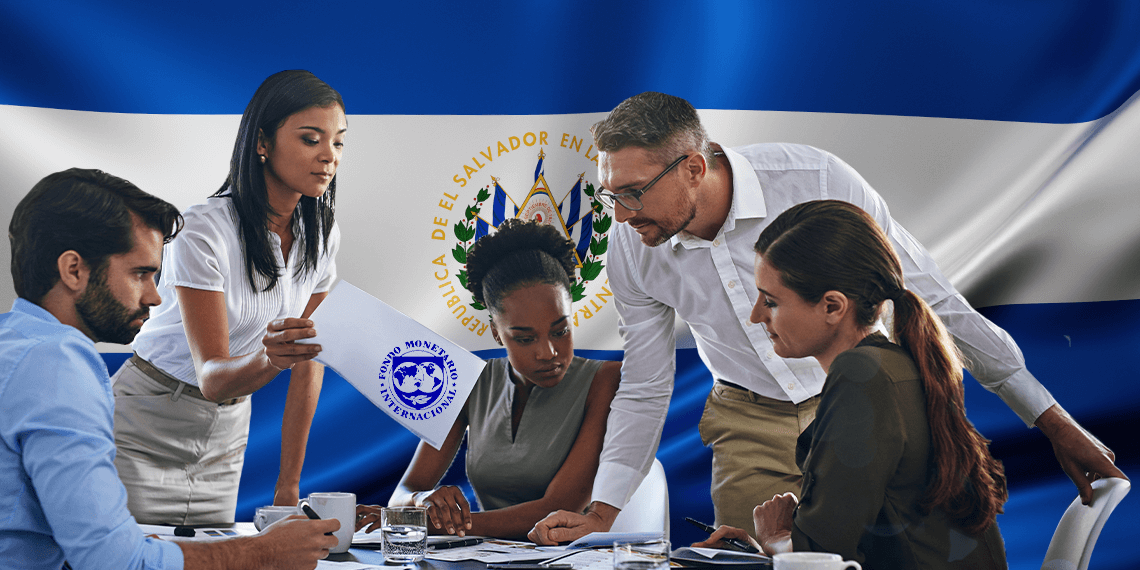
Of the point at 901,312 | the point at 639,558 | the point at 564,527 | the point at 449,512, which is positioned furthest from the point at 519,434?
the point at 901,312

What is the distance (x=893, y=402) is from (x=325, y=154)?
1.64 meters

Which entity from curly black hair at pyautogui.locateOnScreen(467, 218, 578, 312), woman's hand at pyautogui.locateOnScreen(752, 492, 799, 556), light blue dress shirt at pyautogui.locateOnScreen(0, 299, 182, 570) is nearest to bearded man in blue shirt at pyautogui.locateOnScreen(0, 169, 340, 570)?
light blue dress shirt at pyautogui.locateOnScreen(0, 299, 182, 570)

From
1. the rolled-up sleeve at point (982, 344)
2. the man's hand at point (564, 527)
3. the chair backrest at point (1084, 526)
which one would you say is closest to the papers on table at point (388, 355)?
the man's hand at point (564, 527)

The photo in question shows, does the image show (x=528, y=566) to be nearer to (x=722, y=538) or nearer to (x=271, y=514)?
(x=722, y=538)

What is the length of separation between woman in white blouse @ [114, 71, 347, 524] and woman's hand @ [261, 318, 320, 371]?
22cm

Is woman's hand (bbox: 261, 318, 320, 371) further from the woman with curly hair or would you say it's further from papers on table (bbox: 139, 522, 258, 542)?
the woman with curly hair

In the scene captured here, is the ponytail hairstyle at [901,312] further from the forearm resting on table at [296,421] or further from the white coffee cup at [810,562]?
the forearm resting on table at [296,421]

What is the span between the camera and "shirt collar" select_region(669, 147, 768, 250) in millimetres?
2053

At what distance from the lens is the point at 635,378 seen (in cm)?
223

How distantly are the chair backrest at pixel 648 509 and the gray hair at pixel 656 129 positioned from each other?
87cm

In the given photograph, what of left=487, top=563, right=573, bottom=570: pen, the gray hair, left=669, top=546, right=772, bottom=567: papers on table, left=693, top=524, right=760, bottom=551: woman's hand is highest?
the gray hair

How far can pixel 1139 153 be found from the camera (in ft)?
8.88

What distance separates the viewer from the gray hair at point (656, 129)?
6.52 feet

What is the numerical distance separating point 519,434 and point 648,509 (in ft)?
1.29
